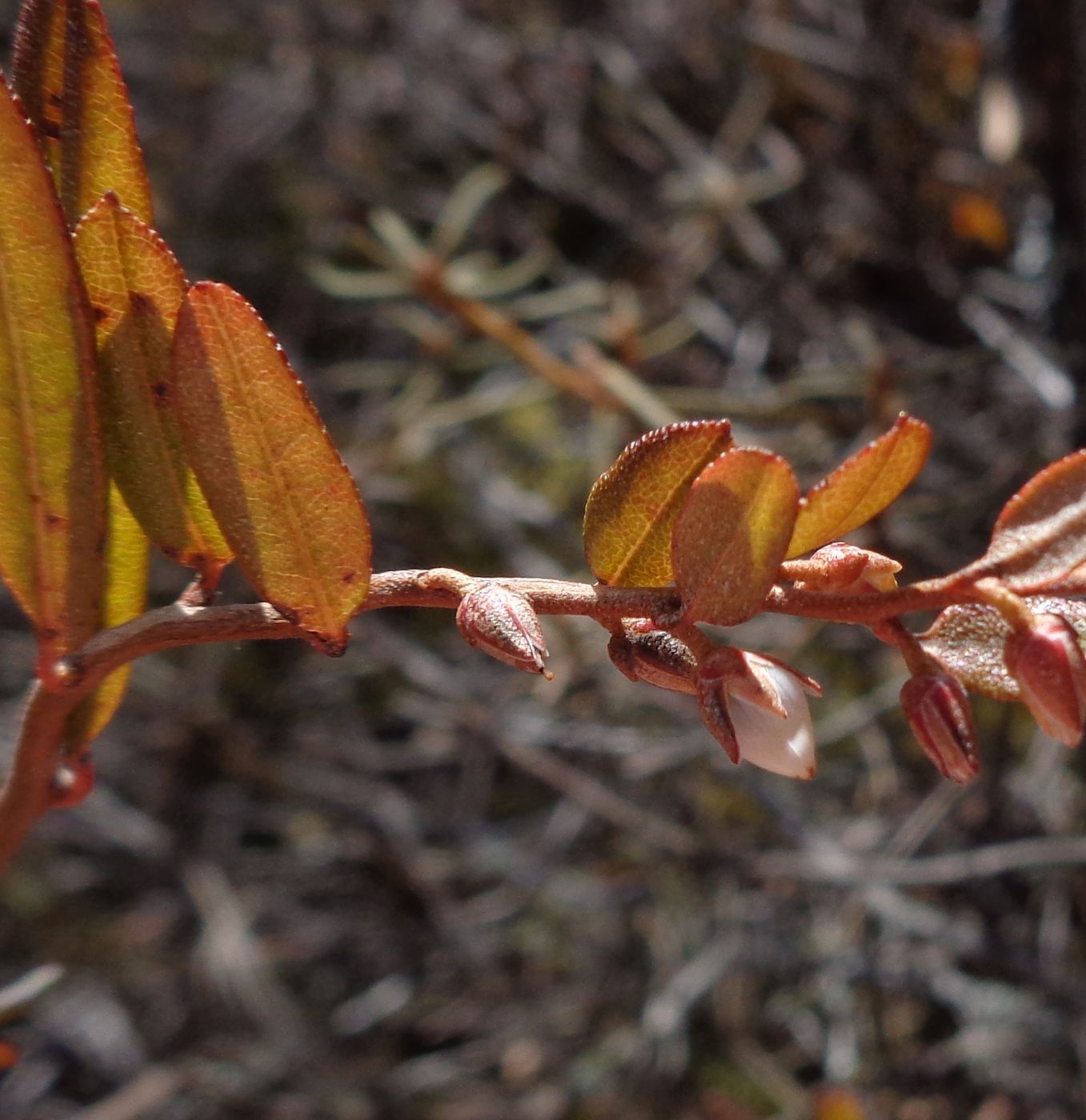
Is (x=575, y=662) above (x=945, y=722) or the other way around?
the other way around

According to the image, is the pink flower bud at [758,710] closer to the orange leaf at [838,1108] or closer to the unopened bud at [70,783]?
the unopened bud at [70,783]

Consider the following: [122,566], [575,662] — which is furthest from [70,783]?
[575,662]

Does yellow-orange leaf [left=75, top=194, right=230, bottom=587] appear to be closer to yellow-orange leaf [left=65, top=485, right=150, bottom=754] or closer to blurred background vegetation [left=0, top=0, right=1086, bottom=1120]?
yellow-orange leaf [left=65, top=485, right=150, bottom=754]

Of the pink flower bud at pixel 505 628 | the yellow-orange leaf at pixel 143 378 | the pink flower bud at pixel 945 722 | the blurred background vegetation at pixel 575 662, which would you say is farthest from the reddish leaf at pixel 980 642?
the blurred background vegetation at pixel 575 662

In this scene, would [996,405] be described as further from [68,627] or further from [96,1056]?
[96,1056]

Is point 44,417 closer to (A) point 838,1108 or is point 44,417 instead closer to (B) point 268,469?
(B) point 268,469

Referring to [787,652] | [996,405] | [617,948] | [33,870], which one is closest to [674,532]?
[787,652]
